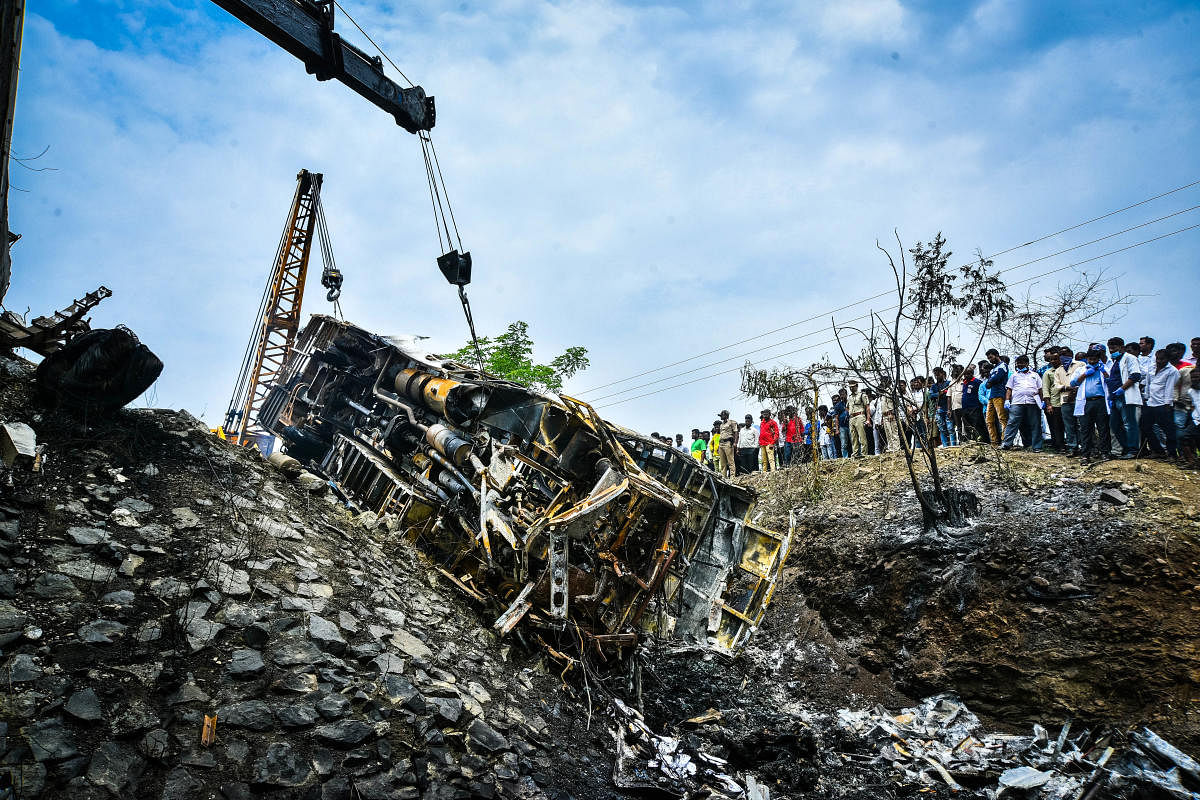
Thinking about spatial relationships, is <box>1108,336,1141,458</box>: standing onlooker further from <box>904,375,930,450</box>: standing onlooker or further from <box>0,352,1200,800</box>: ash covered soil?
<box>904,375,930,450</box>: standing onlooker

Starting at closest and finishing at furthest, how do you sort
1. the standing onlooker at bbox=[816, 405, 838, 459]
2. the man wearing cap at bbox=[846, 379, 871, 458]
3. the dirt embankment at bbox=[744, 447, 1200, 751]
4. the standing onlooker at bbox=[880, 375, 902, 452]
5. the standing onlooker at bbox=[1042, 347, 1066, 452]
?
1. the dirt embankment at bbox=[744, 447, 1200, 751]
2. the standing onlooker at bbox=[1042, 347, 1066, 452]
3. the standing onlooker at bbox=[880, 375, 902, 452]
4. the man wearing cap at bbox=[846, 379, 871, 458]
5. the standing onlooker at bbox=[816, 405, 838, 459]

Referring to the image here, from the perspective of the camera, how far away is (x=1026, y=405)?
912cm

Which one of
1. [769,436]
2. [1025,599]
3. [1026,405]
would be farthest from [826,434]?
[1025,599]

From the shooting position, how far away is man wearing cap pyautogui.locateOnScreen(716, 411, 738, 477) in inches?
616

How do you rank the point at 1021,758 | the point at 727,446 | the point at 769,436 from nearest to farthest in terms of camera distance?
1. the point at 1021,758
2. the point at 769,436
3. the point at 727,446

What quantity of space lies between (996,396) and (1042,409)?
0.68m

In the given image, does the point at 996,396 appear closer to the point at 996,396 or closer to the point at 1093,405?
the point at 996,396

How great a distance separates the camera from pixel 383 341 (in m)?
10.4

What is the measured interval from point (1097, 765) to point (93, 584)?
8090 millimetres

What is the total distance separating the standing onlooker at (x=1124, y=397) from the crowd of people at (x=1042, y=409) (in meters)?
0.01

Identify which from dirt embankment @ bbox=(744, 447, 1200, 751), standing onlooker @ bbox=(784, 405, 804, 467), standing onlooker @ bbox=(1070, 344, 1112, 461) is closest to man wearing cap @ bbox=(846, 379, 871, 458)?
standing onlooker @ bbox=(784, 405, 804, 467)

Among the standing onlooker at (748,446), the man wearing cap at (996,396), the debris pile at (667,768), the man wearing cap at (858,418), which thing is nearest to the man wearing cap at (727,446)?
the standing onlooker at (748,446)

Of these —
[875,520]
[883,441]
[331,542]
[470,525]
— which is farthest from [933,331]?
[331,542]

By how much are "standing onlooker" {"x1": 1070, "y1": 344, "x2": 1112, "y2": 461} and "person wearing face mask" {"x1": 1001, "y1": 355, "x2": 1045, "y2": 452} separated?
2.04ft
